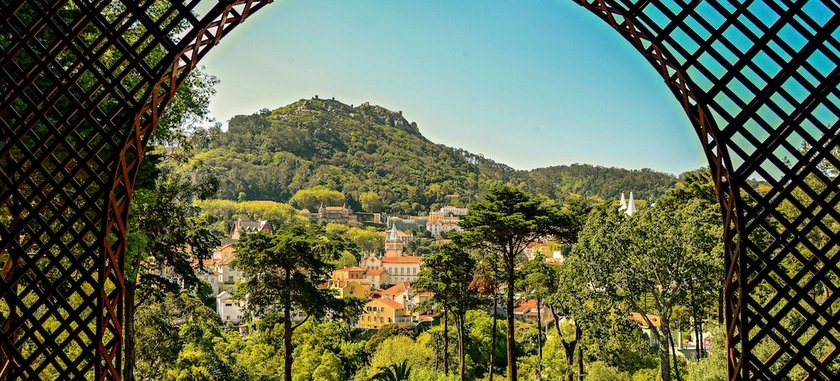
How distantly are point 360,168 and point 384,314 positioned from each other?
213 feet

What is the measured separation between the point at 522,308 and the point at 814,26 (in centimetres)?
3335

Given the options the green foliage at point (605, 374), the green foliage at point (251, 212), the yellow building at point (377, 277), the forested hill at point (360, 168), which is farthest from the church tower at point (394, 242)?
the green foliage at point (605, 374)

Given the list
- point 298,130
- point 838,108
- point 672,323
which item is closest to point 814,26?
point 838,108

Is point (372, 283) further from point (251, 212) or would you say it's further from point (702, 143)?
point (702, 143)

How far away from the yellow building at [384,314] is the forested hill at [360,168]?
161 ft

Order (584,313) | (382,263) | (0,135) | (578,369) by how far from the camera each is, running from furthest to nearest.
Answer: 1. (382,263)
2. (578,369)
3. (584,313)
4. (0,135)

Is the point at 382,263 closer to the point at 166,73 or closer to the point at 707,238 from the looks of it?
the point at 707,238

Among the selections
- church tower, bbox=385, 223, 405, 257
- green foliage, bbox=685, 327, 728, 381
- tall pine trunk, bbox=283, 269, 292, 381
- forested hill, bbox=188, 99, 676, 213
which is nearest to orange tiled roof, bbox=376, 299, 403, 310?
tall pine trunk, bbox=283, 269, 292, 381

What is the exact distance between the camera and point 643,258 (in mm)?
9727

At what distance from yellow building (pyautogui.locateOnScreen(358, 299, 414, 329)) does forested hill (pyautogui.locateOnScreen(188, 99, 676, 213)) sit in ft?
161

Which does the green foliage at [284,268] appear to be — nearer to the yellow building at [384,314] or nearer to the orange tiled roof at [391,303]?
the yellow building at [384,314]

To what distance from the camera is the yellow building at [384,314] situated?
3478cm

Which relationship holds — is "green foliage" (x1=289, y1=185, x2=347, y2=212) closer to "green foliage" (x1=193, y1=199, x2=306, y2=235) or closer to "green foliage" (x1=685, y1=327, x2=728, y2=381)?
"green foliage" (x1=193, y1=199, x2=306, y2=235)

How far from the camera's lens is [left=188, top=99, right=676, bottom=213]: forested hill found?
87.0m
